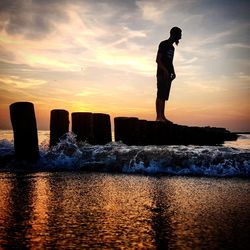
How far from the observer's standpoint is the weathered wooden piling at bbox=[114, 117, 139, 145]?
870cm

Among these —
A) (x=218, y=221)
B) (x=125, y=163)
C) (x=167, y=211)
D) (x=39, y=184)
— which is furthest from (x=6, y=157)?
(x=218, y=221)

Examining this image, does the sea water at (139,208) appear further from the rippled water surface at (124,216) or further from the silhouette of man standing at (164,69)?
the silhouette of man standing at (164,69)

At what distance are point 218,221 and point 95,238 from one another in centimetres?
80

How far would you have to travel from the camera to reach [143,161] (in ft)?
18.1

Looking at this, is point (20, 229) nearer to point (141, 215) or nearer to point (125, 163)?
point (141, 215)

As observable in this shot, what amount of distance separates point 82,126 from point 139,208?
535 centimetres

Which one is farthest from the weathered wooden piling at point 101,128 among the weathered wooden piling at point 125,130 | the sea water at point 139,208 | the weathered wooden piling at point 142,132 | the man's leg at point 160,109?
the sea water at point 139,208

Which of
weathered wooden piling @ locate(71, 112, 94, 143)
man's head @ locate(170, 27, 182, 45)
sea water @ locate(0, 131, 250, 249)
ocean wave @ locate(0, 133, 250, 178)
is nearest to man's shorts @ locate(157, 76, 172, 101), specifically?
man's head @ locate(170, 27, 182, 45)

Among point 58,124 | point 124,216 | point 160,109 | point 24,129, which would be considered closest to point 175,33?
point 160,109

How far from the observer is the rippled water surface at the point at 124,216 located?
67.4 inches

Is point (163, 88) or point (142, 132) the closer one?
point (142, 132)

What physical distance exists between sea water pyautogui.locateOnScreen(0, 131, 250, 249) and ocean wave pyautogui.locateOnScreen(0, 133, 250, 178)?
2 cm

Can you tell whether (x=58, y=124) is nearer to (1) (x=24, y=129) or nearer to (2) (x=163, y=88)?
(1) (x=24, y=129)

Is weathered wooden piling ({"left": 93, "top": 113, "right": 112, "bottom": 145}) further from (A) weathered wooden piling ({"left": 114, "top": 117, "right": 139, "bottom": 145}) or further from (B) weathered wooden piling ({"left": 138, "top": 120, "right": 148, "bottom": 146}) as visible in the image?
(B) weathered wooden piling ({"left": 138, "top": 120, "right": 148, "bottom": 146})
